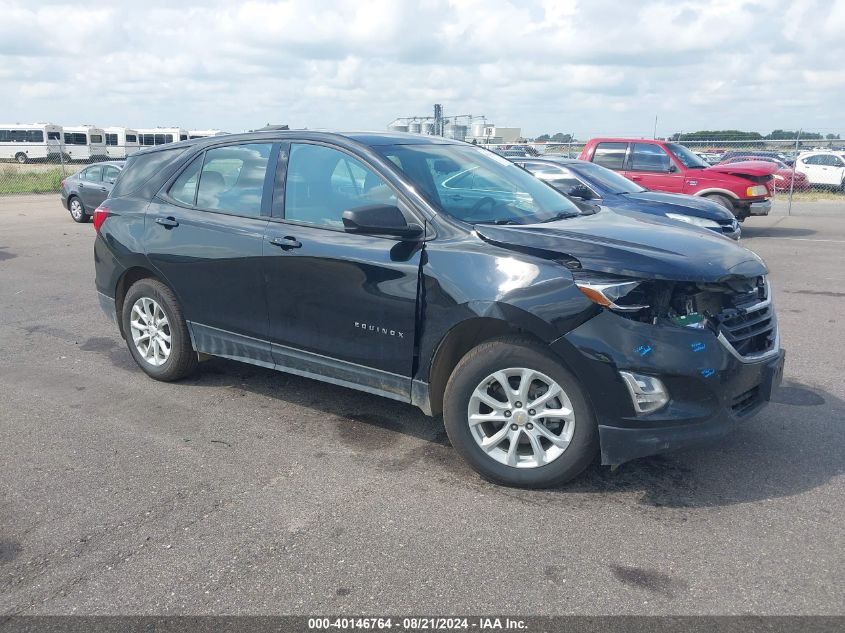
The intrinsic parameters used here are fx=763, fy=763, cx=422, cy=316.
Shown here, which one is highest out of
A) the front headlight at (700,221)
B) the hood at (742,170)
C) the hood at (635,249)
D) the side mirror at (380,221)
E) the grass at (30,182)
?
the hood at (742,170)

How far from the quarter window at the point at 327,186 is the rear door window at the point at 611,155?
11.7m

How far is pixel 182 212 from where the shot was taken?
529cm

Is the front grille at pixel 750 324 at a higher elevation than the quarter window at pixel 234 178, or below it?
below

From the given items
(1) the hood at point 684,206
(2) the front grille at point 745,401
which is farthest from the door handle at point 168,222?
(1) the hood at point 684,206

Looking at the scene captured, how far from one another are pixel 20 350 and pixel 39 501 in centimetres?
332

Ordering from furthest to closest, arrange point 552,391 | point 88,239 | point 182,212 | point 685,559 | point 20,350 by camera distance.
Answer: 1. point 88,239
2. point 20,350
3. point 182,212
4. point 552,391
5. point 685,559

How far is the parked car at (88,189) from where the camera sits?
18.7 meters

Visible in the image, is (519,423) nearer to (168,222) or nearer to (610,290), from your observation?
(610,290)

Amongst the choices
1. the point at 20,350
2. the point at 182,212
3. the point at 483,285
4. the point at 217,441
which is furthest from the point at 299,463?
the point at 20,350

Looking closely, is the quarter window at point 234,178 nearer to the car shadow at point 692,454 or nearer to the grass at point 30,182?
the car shadow at point 692,454

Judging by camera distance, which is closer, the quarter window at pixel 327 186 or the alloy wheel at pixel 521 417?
the alloy wheel at pixel 521 417

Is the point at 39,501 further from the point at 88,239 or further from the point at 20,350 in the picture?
the point at 88,239

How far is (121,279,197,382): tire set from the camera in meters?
5.41

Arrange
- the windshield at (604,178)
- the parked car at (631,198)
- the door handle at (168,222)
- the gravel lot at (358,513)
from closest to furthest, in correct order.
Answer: the gravel lot at (358,513) < the door handle at (168,222) < the parked car at (631,198) < the windshield at (604,178)
